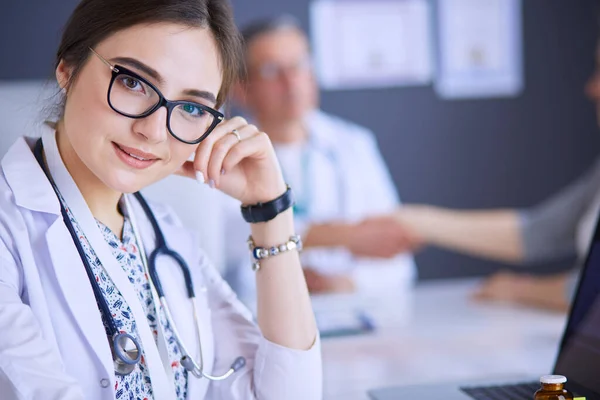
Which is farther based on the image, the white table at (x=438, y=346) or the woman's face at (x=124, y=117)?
the white table at (x=438, y=346)

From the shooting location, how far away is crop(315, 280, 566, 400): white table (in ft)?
5.24

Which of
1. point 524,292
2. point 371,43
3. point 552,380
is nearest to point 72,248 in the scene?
point 552,380

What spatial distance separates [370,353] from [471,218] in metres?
Answer: 2.20

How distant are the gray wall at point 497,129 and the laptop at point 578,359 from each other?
2.79 metres

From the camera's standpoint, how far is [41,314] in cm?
106

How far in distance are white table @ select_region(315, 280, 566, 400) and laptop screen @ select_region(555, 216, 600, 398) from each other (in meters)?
0.24

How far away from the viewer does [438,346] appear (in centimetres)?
189

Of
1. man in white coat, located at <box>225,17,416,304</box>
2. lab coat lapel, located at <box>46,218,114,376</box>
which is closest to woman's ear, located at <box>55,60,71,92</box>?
lab coat lapel, located at <box>46,218,114,376</box>

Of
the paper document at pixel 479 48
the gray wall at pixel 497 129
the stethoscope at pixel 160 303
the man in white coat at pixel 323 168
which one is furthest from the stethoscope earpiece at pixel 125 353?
the paper document at pixel 479 48

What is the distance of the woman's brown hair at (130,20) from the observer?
112cm

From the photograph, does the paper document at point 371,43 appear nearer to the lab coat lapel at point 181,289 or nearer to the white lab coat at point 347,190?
the white lab coat at point 347,190

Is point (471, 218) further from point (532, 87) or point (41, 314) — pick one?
point (41, 314)

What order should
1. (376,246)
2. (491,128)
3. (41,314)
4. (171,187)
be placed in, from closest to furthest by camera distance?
(41,314)
(171,187)
(376,246)
(491,128)

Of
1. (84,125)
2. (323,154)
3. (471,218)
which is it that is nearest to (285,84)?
(323,154)
